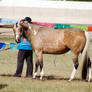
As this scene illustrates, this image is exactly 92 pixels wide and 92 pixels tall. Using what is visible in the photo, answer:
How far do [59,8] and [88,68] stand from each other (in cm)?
3464

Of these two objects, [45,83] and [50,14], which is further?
[50,14]

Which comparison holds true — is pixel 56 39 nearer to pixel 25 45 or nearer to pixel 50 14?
pixel 25 45

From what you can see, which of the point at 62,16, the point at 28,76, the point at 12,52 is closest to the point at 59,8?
the point at 62,16

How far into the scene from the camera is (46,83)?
32.3 ft

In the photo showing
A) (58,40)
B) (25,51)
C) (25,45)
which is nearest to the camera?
(58,40)

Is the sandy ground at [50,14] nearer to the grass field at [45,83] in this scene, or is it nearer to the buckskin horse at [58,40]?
the grass field at [45,83]

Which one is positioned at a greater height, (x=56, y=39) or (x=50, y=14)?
(x=56, y=39)

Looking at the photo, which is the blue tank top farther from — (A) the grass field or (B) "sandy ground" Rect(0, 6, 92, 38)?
(B) "sandy ground" Rect(0, 6, 92, 38)

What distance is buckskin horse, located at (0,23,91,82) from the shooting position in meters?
10.1

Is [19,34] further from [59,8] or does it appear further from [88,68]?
[59,8]

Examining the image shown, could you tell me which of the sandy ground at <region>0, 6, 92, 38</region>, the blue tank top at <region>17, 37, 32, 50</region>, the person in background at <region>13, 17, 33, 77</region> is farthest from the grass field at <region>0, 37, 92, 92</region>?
the sandy ground at <region>0, 6, 92, 38</region>

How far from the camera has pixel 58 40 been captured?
33.7ft

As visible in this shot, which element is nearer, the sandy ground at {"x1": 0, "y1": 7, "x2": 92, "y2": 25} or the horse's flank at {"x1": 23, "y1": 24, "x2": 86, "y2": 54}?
the horse's flank at {"x1": 23, "y1": 24, "x2": 86, "y2": 54}

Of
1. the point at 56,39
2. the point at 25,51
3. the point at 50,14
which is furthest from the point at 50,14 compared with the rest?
the point at 56,39
